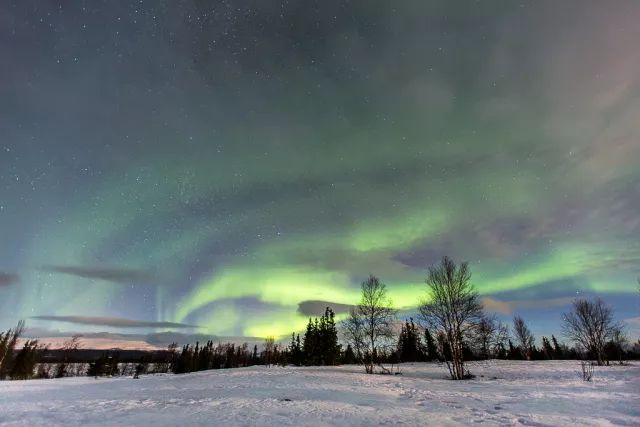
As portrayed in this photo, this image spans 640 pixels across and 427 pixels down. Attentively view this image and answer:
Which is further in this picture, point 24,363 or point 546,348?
point 546,348

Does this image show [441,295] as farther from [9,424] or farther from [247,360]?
[247,360]

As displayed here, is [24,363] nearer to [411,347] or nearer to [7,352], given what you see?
[7,352]

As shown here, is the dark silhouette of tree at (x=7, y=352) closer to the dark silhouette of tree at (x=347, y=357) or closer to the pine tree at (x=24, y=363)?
the pine tree at (x=24, y=363)

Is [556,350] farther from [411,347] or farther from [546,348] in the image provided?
[411,347]

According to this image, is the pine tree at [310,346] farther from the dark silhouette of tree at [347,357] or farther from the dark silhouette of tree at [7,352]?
the dark silhouette of tree at [7,352]

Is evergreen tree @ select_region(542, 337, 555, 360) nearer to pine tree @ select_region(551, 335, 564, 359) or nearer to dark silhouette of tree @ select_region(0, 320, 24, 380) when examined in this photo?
pine tree @ select_region(551, 335, 564, 359)

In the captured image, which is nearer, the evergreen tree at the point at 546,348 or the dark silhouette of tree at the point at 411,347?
the dark silhouette of tree at the point at 411,347

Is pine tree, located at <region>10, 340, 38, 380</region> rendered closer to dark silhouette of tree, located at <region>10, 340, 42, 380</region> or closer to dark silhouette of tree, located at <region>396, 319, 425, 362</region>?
dark silhouette of tree, located at <region>10, 340, 42, 380</region>

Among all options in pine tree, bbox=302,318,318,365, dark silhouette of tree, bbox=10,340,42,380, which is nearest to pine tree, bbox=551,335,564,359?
pine tree, bbox=302,318,318,365

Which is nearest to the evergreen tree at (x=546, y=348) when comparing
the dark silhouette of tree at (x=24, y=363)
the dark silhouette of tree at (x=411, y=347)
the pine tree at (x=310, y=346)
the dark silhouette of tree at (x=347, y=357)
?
the dark silhouette of tree at (x=411, y=347)

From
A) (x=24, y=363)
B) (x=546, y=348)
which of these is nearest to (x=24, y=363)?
(x=24, y=363)

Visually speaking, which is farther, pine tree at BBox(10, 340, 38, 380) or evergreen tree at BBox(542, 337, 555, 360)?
evergreen tree at BBox(542, 337, 555, 360)

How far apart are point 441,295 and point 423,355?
54953mm

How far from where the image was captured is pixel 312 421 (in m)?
9.38
